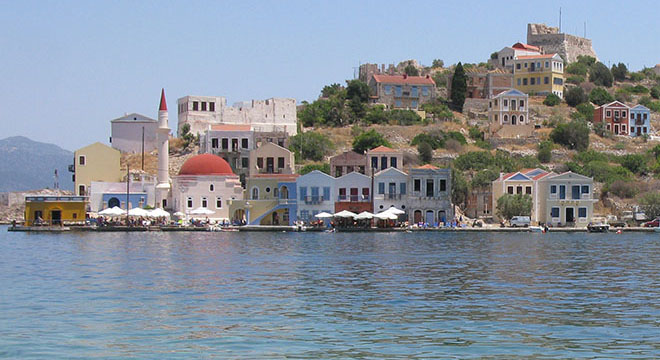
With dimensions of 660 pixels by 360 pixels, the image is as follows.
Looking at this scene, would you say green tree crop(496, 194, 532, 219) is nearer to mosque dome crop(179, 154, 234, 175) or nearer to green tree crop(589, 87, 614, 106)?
mosque dome crop(179, 154, 234, 175)

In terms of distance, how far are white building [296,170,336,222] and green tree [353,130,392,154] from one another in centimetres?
1306

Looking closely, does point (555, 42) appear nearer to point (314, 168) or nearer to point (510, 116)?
point (510, 116)

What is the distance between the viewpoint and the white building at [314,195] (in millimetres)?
68438

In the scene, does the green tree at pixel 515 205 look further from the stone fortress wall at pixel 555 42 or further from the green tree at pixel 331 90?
the stone fortress wall at pixel 555 42

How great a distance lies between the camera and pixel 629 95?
4382 inches

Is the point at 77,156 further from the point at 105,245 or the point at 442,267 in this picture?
the point at 442,267

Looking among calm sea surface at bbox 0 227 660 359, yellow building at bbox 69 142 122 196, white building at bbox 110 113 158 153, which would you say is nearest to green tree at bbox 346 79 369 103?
white building at bbox 110 113 158 153

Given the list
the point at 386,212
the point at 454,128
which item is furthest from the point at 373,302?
the point at 454,128

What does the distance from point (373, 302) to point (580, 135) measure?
6828cm

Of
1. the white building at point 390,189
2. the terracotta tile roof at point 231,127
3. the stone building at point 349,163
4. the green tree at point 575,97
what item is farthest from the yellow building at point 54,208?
the green tree at point 575,97

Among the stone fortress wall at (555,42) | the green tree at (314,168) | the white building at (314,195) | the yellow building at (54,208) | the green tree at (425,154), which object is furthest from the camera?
the stone fortress wall at (555,42)

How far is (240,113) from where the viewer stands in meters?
89.4

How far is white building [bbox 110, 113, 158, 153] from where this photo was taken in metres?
86.6

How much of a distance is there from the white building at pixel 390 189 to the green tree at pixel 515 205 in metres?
6.88
